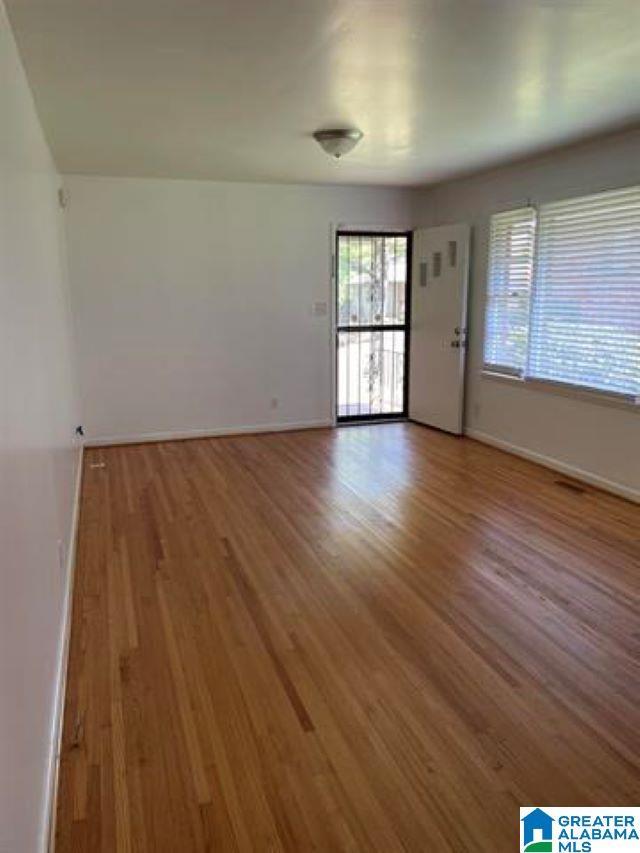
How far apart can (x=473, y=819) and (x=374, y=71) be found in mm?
2863

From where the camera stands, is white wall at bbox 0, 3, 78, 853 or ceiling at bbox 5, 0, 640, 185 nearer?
white wall at bbox 0, 3, 78, 853

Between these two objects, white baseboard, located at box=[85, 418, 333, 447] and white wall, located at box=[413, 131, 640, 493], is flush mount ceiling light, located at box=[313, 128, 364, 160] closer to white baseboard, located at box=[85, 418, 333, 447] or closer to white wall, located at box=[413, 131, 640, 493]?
white wall, located at box=[413, 131, 640, 493]

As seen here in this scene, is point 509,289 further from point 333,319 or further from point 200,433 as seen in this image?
point 200,433

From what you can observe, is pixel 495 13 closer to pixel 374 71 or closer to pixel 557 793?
pixel 374 71

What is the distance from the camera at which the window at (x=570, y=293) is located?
4.09 m

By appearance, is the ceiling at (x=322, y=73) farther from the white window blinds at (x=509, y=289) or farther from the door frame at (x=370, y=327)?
the door frame at (x=370, y=327)

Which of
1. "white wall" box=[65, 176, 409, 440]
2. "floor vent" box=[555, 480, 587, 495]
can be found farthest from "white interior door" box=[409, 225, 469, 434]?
"floor vent" box=[555, 480, 587, 495]

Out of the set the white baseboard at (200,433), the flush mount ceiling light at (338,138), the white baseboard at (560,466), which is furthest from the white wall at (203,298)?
the flush mount ceiling light at (338,138)

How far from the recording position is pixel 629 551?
3441mm

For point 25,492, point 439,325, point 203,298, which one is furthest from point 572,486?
point 25,492

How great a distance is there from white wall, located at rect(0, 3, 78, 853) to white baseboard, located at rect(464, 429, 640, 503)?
11.6ft

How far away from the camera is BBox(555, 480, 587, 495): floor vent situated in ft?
14.5

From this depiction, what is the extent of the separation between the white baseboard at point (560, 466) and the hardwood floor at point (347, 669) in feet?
0.31

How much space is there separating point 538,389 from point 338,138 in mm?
2514
